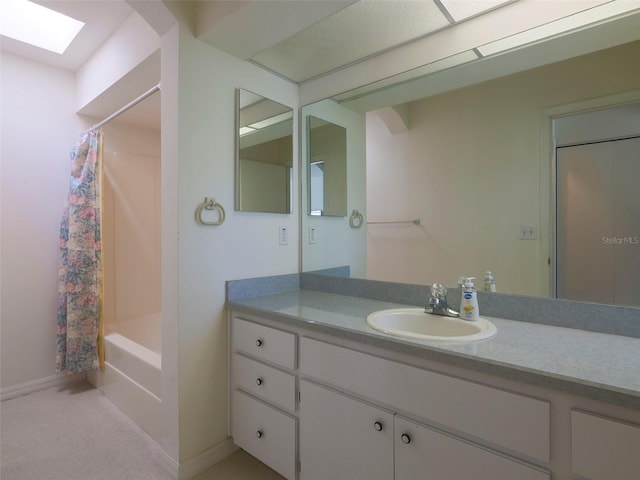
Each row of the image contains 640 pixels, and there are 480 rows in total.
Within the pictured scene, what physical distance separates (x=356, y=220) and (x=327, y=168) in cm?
40

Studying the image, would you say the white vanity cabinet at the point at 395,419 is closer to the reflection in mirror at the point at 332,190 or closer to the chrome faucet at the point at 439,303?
the chrome faucet at the point at 439,303

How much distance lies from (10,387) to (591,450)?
3286 mm

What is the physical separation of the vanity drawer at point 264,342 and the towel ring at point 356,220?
0.79 meters

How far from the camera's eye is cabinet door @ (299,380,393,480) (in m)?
1.13

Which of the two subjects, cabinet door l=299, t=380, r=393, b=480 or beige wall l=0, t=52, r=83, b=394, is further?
beige wall l=0, t=52, r=83, b=394

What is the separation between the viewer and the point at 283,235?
202cm

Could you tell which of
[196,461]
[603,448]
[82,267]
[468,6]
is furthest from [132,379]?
[468,6]

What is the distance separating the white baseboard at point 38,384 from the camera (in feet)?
7.57

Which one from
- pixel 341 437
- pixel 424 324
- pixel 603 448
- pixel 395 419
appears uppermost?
pixel 424 324

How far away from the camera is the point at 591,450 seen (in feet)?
2.56

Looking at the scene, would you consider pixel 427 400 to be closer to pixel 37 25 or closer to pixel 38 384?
pixel 38 384

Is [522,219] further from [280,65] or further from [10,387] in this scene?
[10,387]

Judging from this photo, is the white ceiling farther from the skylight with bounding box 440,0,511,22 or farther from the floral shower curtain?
the floral shower curtain

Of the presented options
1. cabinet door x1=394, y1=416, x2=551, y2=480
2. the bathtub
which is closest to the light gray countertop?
cabinet door x1=394, y1=416, x2=551, y2=480
